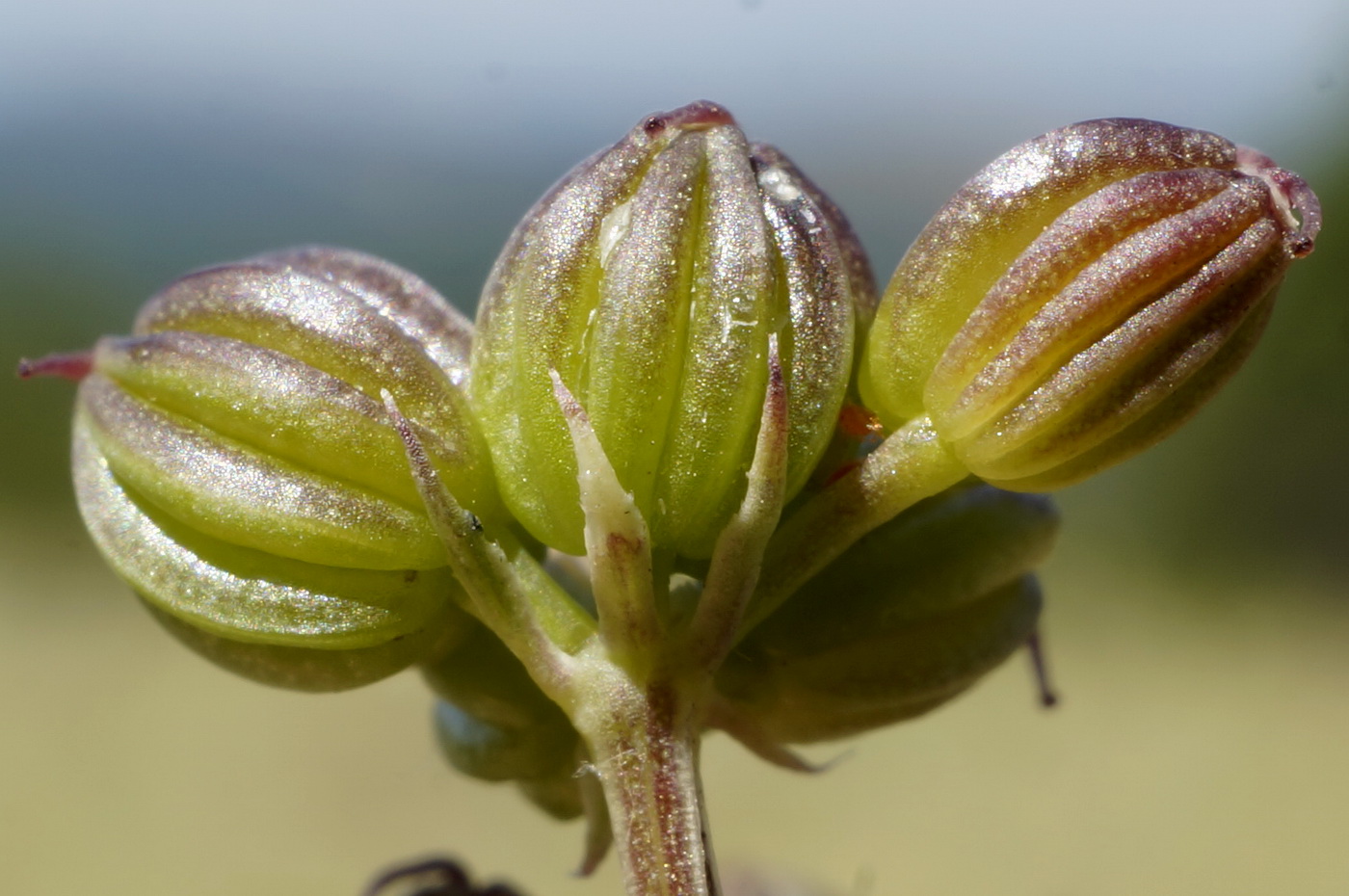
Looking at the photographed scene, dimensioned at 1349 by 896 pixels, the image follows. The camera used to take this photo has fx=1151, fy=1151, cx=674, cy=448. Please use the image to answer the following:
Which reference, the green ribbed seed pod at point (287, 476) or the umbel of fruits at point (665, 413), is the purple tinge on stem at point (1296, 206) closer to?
the umbel of fruits at point (665, 413)

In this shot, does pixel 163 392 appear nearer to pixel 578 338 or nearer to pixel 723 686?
pixel 578 338

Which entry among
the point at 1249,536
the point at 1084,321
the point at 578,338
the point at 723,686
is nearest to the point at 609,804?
the point at 723,686

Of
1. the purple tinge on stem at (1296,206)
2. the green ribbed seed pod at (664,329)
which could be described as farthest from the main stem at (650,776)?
the purple tinge on stem at (1296,206)

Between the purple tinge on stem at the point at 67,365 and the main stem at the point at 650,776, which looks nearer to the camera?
the main stem at the point at 650,776

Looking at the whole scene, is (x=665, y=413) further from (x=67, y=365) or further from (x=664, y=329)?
(x=67, y=365)

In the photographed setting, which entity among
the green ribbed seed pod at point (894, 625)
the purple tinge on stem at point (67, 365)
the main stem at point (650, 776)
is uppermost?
the purple tinge on stem at point (67, 365)

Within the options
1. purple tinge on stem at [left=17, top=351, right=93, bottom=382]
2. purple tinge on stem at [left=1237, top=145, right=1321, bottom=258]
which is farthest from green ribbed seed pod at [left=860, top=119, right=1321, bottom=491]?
purple tinge on stem at [left=17, top=351, right=93, bottom=382]

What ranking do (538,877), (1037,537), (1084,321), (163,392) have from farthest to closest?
(538,877) < (1037,537) < (163,392) < (1084,321)
